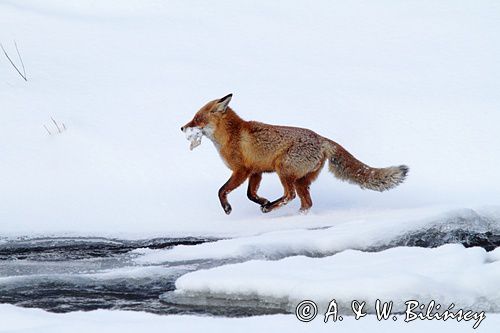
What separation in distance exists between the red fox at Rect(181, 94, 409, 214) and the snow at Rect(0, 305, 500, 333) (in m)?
3.67

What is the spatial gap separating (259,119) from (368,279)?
17.2ft

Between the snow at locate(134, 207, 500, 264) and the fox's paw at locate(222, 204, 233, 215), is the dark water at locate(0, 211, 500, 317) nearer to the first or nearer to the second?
the snow at locate(134, 207, 500, 264)

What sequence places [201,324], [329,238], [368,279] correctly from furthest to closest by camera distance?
1. [329,238]
2. [368,279]
3. [201,324]

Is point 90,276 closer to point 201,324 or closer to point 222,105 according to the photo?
point 201,324

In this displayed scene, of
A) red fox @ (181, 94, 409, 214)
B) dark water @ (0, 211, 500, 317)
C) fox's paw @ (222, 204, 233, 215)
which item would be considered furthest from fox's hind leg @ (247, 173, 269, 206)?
dark water @ (0, 211, 500, 317)

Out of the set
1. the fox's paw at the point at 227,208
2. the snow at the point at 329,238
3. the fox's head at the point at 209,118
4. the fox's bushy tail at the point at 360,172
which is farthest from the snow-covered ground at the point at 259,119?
the fox's head at the point at 209,118

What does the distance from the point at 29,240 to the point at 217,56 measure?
489 centimetres

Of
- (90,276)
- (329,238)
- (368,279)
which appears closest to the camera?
(368,279)

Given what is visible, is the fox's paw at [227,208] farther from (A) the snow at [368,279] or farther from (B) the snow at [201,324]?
(B) the snow at [201,324]

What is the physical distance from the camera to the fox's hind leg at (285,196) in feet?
28.8

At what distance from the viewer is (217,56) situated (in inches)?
473

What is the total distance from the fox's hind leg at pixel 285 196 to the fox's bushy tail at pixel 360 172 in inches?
16.6

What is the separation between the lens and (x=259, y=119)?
10453mm

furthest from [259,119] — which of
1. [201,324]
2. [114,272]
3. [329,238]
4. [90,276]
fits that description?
[201,324]
